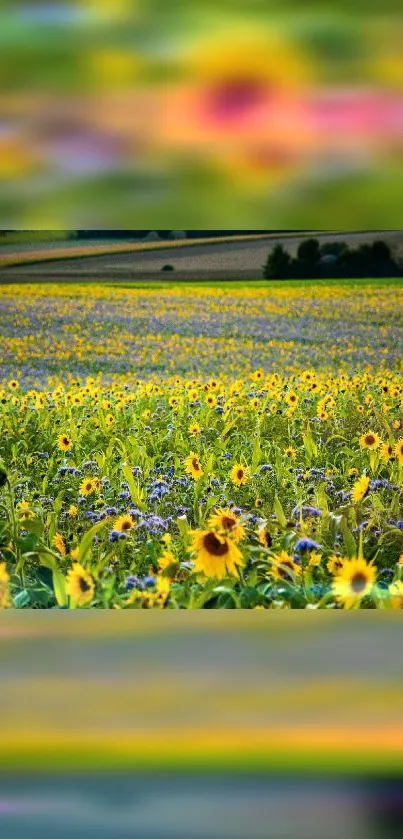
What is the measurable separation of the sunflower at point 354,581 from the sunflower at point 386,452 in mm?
278

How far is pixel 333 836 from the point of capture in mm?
1259

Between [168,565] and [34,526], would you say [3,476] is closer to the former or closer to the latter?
[34,526]

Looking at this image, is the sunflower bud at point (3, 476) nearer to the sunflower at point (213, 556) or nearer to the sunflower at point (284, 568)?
the sunflower at point (213, 556)

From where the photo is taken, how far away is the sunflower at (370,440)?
2.25m

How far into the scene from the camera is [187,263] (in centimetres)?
224

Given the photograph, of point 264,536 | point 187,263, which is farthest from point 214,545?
point 187,263
